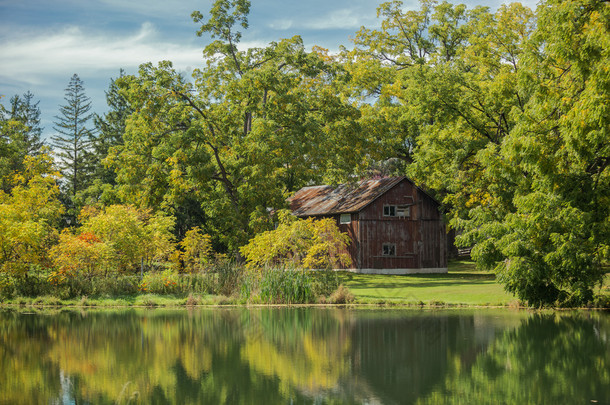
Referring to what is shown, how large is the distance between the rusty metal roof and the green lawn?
5292 mm

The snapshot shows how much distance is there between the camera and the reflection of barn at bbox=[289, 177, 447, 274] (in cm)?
4334

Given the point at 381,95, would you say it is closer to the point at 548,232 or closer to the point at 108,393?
the point at 548,232

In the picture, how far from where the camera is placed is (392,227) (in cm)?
4400

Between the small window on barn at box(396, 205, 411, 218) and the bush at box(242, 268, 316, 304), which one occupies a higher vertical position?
the small window on barn at box(396, 205, 411, 218)

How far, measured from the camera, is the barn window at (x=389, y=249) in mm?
43844

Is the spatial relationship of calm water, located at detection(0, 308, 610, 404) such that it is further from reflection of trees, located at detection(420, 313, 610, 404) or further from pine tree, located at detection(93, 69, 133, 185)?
pine tree, located at detection(93, 69, 133, 185)

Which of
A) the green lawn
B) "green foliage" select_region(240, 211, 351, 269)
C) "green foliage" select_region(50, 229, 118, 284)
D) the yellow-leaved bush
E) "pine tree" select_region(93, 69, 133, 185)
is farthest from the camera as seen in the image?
"pine tree" select_region(93, 69, 133, 185)

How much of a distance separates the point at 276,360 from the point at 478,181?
24.8 metres

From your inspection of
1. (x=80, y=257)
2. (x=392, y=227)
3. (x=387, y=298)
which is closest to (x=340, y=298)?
(x=387, y=298)

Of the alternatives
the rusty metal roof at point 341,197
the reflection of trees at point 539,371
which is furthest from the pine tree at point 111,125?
the reflection of trees at point 539,371

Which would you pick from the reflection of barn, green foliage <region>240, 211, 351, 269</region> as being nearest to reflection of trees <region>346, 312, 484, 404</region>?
green foliage <region>240, 211, 351, 269</region>

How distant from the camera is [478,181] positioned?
36.7 metres

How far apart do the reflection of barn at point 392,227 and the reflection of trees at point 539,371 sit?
2427cm

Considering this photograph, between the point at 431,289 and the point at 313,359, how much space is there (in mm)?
18418
